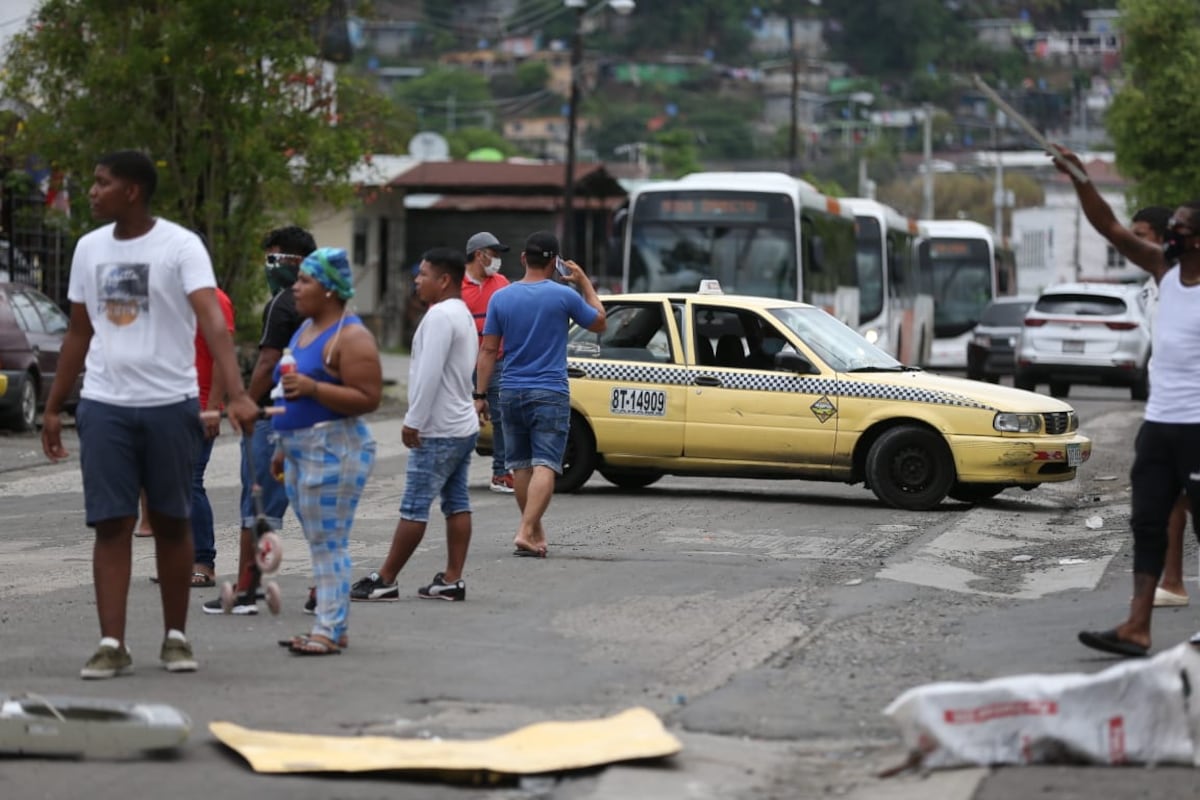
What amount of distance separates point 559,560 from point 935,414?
4.33 m

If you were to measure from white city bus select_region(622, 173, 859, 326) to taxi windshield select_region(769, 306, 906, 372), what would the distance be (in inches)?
429

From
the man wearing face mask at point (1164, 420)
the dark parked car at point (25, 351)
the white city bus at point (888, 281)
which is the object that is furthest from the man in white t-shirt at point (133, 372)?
the white city bus at point (888, 281)

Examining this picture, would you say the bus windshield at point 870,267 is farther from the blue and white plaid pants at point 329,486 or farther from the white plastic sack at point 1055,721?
the white plastic sack at point 1055,721

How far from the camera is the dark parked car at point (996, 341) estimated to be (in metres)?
39.2

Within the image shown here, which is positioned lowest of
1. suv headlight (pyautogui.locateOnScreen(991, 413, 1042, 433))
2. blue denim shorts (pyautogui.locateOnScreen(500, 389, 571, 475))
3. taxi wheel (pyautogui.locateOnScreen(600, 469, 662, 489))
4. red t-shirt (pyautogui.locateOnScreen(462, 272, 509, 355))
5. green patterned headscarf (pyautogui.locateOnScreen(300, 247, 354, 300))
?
taxi wheel (pyautogui.locateOnScreen(600, 469, 662, 489))

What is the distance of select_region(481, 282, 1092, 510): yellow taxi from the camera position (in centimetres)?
1555

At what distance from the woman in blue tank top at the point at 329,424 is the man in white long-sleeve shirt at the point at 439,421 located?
4.63ft

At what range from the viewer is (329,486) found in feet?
28.4

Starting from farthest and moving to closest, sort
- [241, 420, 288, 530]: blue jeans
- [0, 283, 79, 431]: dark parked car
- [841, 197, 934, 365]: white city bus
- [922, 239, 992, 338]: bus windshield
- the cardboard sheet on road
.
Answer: [922, 239, 992, 338]: bus windshield
[841, 197, 934, 365]: white city bus
[0, 283, 79, 431]: dark parked car
[241, 420, 288, 530]: blue jeans
the cardboard sheet on road

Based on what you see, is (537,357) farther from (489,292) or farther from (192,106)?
(192,106)

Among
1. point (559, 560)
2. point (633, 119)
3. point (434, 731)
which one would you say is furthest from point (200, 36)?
point (633, 119)

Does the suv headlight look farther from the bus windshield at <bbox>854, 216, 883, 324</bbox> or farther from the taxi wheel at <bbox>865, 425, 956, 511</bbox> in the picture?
the bus windshield at <bbox>854, 216, 883, 324</bbox>

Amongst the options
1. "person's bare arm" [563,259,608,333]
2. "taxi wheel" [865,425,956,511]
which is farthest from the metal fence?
"person's bare arm" [563,259,608,333]

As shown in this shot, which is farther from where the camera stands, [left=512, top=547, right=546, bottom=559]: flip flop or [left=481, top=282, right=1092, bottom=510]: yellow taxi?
[left=481, top=282, right=1092, bottom=510]: yellow taxi
